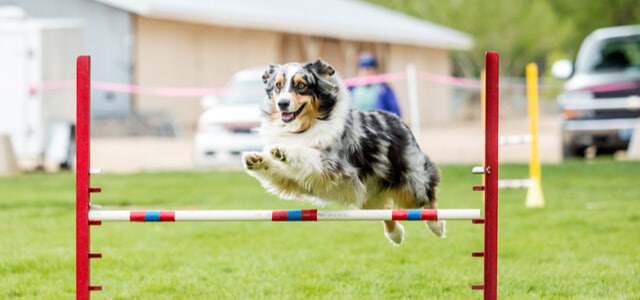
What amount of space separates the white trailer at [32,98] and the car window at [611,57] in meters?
8.20

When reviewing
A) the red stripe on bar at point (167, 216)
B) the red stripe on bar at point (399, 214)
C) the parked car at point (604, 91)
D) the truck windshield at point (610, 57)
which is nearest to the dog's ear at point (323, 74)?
the red stripe on bar at point (399, 214)

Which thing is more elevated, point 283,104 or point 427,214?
point 283,104

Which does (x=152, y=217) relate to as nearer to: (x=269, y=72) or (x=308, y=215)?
(x=308, y=215)

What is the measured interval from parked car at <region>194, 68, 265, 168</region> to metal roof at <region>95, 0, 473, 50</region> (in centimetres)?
851

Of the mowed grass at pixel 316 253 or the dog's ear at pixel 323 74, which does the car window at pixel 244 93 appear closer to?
the mowed grass at pixel 316 253

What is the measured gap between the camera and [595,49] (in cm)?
1680

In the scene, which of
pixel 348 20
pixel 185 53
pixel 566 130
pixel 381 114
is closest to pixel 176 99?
pixel 185 53

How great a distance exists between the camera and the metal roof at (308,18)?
83.8 feet

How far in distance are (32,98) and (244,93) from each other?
10.7ft

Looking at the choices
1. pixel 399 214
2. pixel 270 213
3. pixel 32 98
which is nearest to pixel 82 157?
pixel 270 213

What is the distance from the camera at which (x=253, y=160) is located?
4.95 meters

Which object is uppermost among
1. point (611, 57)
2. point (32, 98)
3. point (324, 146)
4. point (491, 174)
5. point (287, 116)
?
point (611, 57)

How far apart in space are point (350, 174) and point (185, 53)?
2192 centimetres

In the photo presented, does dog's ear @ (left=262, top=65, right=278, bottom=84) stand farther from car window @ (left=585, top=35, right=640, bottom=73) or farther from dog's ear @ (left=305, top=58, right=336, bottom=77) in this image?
car window @ (left=585, top=35, right=640, bottom=73)
